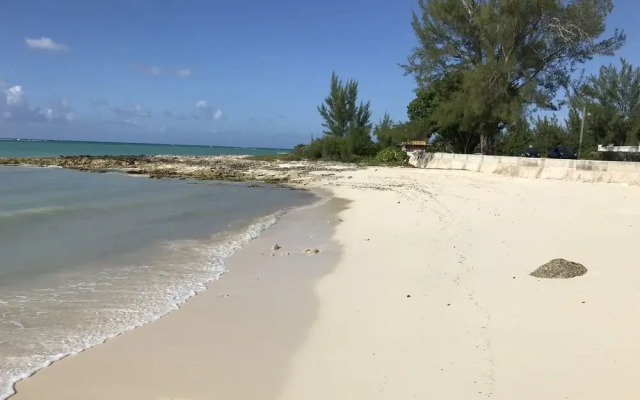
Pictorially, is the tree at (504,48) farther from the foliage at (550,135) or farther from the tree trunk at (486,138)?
the foliage at (550,135)

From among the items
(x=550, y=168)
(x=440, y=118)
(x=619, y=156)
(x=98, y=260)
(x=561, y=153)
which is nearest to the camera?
(x=98, y=260)

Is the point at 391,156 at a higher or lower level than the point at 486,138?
lower

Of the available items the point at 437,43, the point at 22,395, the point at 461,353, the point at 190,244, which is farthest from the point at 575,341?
Result: the point at 437,43

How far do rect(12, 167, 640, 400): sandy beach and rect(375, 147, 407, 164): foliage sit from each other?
2707 cm

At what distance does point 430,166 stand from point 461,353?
2833cm

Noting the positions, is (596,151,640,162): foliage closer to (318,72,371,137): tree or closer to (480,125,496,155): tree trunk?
(480,125,496,155): tree trunk

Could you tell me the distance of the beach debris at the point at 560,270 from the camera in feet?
21.5

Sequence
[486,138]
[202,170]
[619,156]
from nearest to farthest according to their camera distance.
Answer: [619,156], [486,138], [202,170]

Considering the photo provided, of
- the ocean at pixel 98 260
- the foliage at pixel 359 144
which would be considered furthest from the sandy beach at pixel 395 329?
the foliage at pixel 359 144

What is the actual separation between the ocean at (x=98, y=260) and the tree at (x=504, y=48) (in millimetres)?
16353

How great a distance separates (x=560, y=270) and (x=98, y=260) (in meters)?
7.34

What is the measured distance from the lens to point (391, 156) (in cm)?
3769

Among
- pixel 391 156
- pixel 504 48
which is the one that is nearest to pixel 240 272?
pixel 504 48

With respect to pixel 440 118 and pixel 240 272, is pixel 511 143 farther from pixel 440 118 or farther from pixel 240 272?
pixel 240 272
